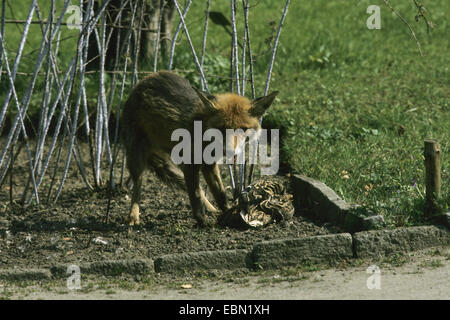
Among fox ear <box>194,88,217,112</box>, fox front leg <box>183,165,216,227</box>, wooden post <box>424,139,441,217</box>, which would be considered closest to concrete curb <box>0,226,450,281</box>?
wooden post <box>424,139,441,217</box>

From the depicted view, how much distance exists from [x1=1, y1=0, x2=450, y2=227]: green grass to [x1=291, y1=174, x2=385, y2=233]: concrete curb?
0.19 metres

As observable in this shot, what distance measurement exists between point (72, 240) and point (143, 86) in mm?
1581

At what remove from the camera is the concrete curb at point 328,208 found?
589 centimetres

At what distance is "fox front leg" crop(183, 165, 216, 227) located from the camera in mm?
6461

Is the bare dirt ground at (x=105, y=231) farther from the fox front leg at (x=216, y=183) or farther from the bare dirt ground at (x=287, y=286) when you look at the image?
the bare dirt ground at (x=287, y=286)

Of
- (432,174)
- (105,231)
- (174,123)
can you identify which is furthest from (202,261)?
(432,174)

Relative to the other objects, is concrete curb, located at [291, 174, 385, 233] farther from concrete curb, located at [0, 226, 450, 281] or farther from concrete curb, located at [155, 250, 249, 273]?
concrete curb, located at [155, 250, 249, 273]

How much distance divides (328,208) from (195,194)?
3.87 ft

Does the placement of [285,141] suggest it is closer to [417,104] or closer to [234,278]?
[417,104]

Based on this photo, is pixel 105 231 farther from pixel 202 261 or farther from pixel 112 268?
pixel 202 261

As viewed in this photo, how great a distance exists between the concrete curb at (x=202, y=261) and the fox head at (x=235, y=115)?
2.93ft

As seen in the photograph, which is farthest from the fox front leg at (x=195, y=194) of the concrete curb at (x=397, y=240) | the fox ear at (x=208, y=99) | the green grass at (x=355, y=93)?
the concrete curb at (x=397, y=240)

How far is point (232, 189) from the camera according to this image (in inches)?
279
